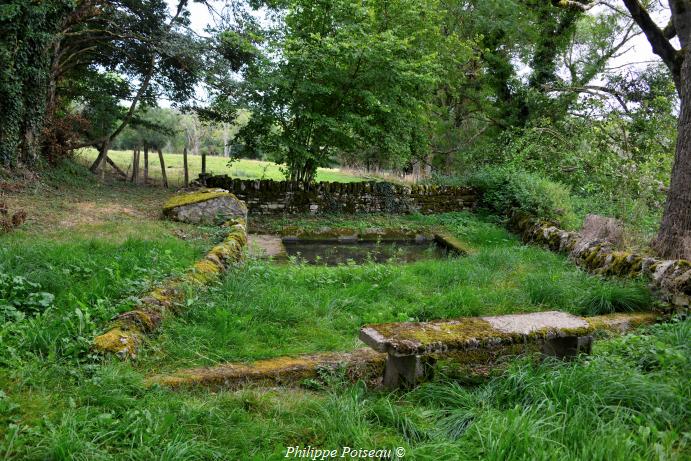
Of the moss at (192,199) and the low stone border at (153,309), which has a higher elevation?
the moss at (192,199)

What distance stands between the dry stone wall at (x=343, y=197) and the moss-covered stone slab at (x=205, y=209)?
301cm

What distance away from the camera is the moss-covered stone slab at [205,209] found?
30.7 feet

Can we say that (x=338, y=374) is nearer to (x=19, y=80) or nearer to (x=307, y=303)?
(x=307, y=303)

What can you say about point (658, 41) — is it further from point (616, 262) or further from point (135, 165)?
point (135, 165)

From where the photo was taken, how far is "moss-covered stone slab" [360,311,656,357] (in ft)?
11.3

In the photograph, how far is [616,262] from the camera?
6.86 meters

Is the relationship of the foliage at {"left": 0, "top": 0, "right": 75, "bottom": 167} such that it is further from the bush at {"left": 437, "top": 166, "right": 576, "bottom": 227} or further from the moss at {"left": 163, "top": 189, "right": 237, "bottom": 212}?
the bush at {"left": 437, "top": 166, "right": 576, "bottom": 227}

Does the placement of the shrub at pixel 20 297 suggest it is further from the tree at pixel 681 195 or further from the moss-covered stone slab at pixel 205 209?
the tree at pixel 681 195

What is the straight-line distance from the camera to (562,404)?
297cm

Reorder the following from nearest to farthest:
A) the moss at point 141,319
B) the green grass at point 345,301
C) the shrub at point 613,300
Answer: the moss at point 141,319 < the green grass at point 345,301 < the shrub at point 613,300

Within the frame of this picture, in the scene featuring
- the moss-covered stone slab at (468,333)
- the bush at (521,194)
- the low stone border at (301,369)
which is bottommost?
the low stone border at (301,369)

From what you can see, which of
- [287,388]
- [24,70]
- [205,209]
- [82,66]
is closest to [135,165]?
[82,66]

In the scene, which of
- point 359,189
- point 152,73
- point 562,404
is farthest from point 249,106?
point 562,404

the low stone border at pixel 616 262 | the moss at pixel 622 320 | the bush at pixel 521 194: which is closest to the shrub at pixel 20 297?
the moss at pixel 622 320
